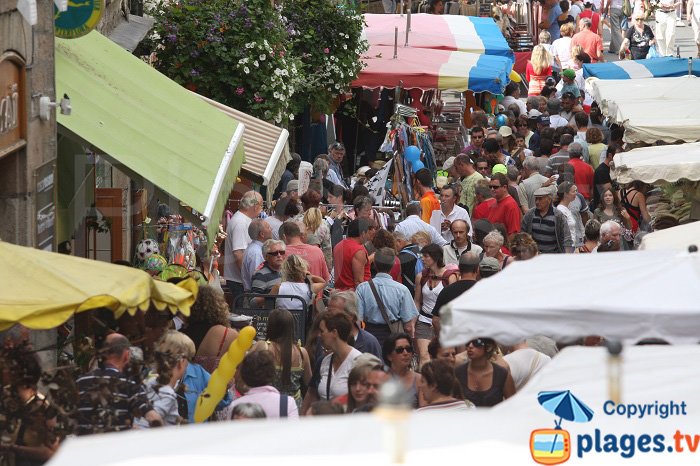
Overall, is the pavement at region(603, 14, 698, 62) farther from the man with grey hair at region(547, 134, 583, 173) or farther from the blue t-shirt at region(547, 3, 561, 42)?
the man with grey hair at region(547, 134, 583, 173)

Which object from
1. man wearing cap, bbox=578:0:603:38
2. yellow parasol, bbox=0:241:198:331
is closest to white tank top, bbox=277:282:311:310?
yellow parasol, bbox=0:241:198:331

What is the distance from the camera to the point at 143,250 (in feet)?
41.3

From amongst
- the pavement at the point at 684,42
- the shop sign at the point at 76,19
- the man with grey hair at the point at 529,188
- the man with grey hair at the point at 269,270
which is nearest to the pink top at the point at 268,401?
the shop sign at the point at 76,19

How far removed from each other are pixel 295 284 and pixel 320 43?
929cm

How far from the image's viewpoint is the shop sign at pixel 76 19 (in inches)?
414

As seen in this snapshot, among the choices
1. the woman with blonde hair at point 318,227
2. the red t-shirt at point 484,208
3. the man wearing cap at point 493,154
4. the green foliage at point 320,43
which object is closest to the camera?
the woman with blonde hair at point 318,227

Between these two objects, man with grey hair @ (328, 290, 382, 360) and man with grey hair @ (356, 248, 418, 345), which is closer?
man with grey hair @ (328, 290, 382, 360)

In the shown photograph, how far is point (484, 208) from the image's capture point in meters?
15.7

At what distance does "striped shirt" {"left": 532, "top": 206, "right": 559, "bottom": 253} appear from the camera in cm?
1532

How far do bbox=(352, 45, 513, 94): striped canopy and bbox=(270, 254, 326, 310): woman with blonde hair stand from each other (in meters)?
11.1

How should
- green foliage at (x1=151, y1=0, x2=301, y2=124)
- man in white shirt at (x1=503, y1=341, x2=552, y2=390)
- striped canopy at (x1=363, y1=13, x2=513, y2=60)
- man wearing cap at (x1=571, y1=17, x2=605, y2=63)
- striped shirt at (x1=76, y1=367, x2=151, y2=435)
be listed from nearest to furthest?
striped shirt at (x1=76, y1=367, x2=151, y2=435)
man in white shirt at (x1=503, y1=341, x2=552, y2=390)
green foliage at (x1=151, y1=0, x2=301, y2=124)
striped canopy at (x1=363, y1=13, x2=513, y2=60)
man wearing cap at (x1=571, y1=17, x2=605, y2=63)

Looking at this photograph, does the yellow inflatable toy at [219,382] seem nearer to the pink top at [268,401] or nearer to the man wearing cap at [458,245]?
the pink top at [268,401]

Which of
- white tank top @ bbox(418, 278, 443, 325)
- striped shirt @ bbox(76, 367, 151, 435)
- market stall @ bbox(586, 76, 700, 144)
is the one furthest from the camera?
market stall @ bbox(586, 76, 700, 144)

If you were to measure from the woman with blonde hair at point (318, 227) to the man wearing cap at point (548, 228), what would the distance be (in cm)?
233
